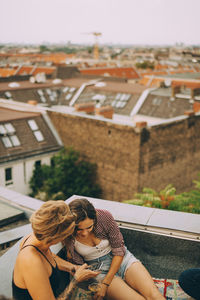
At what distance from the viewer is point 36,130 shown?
26.1m

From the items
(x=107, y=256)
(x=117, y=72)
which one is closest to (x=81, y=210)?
(x=107, y=256)

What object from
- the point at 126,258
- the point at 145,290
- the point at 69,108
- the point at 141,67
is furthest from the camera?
the point at 141,67

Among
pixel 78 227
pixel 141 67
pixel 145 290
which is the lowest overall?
pixel 141 67

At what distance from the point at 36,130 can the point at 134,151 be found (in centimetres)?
829

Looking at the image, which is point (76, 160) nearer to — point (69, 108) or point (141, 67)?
point (69, 108)

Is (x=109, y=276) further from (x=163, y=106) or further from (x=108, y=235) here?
(x=163, y=106)

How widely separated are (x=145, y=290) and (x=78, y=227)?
107cm

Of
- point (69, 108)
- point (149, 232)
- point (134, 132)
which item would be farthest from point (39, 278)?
point (69, 108)

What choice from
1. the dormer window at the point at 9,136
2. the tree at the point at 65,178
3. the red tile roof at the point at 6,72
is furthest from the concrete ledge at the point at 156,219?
the red tile roof at the point at 6,72

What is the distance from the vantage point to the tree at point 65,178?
2389cm

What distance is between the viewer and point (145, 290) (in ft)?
13.1

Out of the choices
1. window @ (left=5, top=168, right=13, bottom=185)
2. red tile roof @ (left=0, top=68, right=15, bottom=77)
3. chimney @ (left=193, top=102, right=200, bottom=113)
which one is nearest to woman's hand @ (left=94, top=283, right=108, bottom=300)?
window @ (left=5, top=168, right=13, bottom=185)

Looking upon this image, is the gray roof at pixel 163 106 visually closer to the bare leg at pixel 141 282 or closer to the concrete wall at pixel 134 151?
the concrete wall at pixel 134 151

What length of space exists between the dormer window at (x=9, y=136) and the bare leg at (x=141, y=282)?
20673mm
